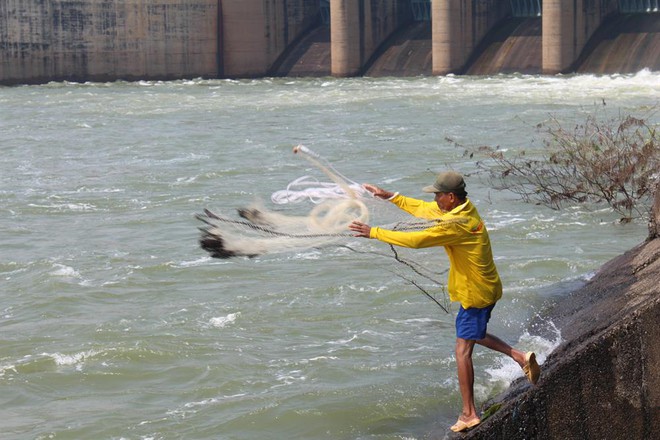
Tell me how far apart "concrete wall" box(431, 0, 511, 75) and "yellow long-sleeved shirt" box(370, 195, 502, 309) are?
39963mm

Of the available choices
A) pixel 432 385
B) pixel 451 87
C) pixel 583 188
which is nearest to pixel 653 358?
pixel 432 385

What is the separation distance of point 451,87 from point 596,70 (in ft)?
17.7

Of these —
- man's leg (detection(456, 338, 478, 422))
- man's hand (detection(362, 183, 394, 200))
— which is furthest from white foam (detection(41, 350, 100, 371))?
man's leg (detection(456, 338, 478, 422))

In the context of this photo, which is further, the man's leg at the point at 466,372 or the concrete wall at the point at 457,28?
the concrete wall at the point at 457,28

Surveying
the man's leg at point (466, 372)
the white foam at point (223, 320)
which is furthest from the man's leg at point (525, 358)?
the white foam at point (223, 320)

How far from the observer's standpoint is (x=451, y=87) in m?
41.2

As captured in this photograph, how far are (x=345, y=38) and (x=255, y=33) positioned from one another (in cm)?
624

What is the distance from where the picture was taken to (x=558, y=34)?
42.2 meters

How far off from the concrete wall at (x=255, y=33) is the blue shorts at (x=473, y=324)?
47786 millimetres

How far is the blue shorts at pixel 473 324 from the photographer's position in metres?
6.69

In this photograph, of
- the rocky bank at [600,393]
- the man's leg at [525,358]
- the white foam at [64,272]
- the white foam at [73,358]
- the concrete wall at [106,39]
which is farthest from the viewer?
the concrete wall at [106,39]

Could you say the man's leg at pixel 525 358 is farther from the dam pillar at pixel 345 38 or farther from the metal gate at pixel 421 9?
the metal gate at pixel 421 9

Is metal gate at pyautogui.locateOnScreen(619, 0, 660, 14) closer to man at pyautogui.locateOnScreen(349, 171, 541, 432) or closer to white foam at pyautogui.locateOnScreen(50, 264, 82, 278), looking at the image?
white foam at pyautogui.locateOnScreen(50, 264, 82, 278)

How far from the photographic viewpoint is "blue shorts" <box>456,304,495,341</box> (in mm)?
6688
